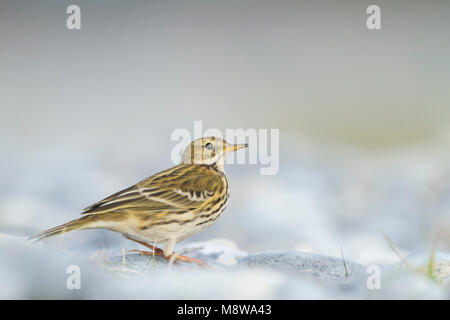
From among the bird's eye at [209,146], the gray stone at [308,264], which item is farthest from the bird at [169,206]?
the gray stone at [308,264]

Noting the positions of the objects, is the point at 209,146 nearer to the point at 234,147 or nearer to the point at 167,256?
the point at 234,147

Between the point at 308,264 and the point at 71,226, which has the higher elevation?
the point at 71,226

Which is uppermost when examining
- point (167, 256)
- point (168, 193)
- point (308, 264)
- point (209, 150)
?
point (209, 150)

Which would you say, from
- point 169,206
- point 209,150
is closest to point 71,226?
point 169,206

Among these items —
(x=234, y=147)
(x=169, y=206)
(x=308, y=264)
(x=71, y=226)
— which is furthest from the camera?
(x=234, y=147)

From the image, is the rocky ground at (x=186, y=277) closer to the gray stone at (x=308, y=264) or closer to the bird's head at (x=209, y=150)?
the gray stone at (x=308, y=264)

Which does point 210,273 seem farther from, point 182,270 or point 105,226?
point 105,226

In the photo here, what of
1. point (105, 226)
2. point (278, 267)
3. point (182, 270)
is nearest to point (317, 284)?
point (278, 267)
